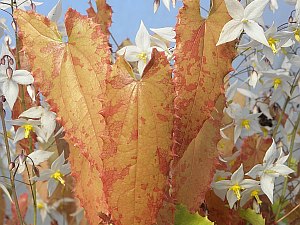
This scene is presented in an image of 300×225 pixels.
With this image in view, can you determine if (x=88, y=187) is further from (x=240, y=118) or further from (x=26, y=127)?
(x=240, y=118)

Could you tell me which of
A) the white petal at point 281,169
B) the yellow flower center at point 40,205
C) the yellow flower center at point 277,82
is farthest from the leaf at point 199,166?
the yellow flower center at point 40,205

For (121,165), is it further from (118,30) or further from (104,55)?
(118,30)

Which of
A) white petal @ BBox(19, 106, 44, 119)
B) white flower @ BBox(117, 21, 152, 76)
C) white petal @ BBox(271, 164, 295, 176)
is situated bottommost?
white petal @ BBox(271, 164, 295, 176)

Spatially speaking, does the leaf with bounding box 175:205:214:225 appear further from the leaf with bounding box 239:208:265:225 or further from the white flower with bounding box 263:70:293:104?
the white flower with bounding box 263:70:293:104

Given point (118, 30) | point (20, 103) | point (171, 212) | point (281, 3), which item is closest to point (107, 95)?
point (171, 212)

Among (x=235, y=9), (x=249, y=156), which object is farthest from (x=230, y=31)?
(x=249, y=156)

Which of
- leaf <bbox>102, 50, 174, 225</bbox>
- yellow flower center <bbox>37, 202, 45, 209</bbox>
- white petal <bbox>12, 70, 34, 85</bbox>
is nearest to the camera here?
leaf <bbox>102, 50, 174, 225</bbox>

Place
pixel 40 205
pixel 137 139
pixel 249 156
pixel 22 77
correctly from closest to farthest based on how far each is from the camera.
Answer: pixel 137 139 < pixel 22 77 < pixel 249 156 < pixel 40 205

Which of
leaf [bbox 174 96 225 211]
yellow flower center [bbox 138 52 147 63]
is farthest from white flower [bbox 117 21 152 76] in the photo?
leaf [bbox 174 96 225 211]
